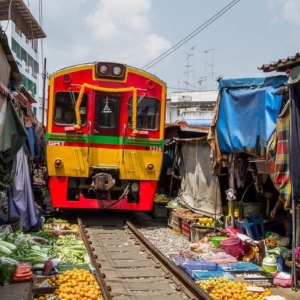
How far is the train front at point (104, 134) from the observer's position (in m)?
10.5

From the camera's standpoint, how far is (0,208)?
8375 millimetres

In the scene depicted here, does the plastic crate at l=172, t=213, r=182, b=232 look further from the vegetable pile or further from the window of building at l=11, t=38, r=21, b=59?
the window of building at l=11, t=38, r=21, b=59

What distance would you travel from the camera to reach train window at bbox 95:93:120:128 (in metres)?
10.7

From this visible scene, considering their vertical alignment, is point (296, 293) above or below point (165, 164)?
below

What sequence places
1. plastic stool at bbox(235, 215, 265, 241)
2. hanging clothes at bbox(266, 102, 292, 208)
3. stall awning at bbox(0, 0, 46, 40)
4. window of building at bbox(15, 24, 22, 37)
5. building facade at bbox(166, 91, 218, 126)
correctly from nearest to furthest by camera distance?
hanging clothes at bbox(266, 102, 292, 208), plastic stool at bbox(235, 215, 265, 241), stall awning at bbox(0, 0, 46, 40), window of building at bbox(15, 24, 22, 37), building facade at bbox(166, 91, 218, 126)

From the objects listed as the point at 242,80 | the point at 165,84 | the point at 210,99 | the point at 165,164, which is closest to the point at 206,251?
the point at 242,80

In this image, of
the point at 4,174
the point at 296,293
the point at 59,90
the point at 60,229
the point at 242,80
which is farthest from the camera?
the point at 59,90

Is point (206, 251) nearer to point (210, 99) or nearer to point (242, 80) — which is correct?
point (242, 80)

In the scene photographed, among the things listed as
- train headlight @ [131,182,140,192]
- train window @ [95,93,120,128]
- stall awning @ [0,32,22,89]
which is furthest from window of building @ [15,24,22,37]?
stall awning @ [0,32,22,89]

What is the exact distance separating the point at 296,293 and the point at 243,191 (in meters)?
4.20

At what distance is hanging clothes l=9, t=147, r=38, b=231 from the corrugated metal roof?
5.58 metres

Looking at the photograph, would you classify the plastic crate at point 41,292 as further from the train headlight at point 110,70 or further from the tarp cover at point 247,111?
the train headlight at point 110,70

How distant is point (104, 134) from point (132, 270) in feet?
14.2

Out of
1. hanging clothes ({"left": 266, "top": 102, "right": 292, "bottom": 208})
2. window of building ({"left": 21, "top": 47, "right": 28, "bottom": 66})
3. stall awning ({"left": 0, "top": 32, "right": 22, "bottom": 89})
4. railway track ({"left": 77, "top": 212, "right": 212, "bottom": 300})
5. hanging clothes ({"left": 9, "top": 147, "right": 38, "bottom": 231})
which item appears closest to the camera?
stall awning ({"left": 0, "top": 32, "right": 22, "bottom": 89})
